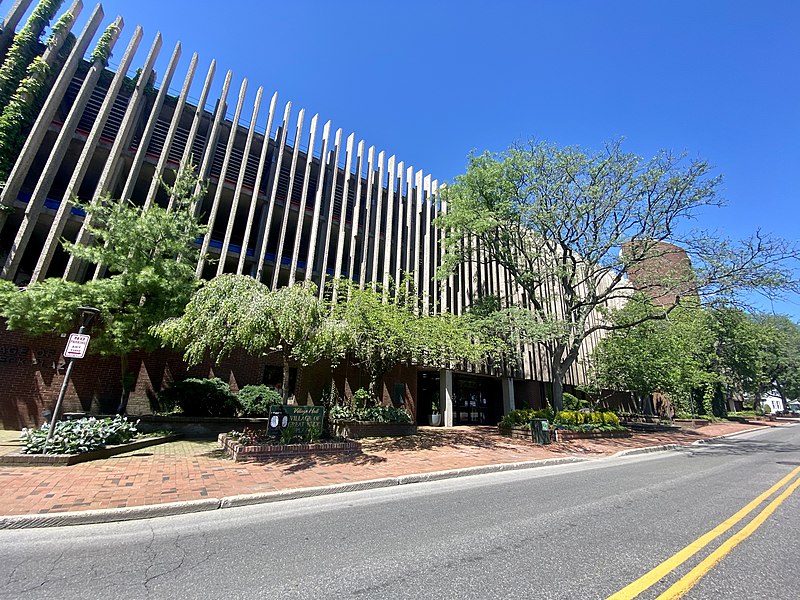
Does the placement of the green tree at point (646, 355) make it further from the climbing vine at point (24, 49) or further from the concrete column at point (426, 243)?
the climbing vine at point (24, 49)

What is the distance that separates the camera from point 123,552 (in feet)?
12.5

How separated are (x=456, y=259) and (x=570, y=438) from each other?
33.2ft

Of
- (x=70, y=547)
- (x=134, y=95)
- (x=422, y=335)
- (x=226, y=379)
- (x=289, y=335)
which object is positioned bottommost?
(x=70, y=547)

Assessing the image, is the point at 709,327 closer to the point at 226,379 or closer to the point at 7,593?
the point at 226,379

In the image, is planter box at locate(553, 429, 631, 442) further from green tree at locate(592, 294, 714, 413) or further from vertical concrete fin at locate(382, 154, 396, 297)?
vertical concrete fin at locate(382, 154, 396, 297)

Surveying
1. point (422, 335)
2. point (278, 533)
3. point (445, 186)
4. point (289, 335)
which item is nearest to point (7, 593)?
point (278, 533)

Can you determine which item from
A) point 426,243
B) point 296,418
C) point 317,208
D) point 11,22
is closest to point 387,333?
point 296,418

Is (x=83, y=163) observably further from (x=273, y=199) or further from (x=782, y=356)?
(x=782, y=356)

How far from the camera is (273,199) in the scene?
17.9 m

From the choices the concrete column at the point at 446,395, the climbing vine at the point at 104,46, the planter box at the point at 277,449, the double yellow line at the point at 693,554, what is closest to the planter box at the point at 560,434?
the concrete column at the point at 446,395

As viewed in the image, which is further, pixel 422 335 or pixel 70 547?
pixel 422 335

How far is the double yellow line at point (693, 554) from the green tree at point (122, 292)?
11896 millimetres

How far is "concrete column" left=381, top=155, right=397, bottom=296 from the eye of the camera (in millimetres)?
20266

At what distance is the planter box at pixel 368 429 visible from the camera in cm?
1349
